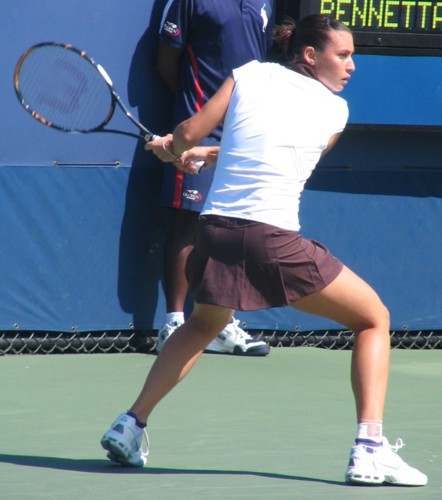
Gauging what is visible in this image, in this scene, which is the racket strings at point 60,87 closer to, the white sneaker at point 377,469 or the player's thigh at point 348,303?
the player's thigh at point 348,303

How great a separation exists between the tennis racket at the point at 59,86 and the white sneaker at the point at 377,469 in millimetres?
1737

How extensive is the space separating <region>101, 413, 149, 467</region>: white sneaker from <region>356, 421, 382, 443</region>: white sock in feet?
2.43

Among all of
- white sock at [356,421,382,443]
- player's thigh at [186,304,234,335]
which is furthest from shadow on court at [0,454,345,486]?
player's thigh at [186,304,234,335]

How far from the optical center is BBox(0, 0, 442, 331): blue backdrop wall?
6.75 meters

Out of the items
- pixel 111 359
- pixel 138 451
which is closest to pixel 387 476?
pixel 138 451

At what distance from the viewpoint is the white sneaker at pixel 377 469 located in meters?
4.27

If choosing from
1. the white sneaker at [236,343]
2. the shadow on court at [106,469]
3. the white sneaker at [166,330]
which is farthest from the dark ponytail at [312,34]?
the white sneaker at [236,343]

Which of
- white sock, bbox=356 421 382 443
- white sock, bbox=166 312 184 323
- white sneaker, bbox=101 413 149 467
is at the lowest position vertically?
white sock, bbox=166 312 184 323

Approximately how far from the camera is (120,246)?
23.0 ft

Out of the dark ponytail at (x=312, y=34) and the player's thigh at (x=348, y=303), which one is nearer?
the player's thigh at (x=348, y=303)

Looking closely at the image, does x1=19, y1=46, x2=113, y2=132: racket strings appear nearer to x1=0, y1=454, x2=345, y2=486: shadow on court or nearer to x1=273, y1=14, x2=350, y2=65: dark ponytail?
x1=273, y1=14, x2=350, y2=65: dark ponytail

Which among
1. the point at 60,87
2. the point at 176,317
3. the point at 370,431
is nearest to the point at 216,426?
the point at 370,431

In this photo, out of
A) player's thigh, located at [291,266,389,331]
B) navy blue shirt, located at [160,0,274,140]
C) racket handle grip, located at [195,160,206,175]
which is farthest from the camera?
navy blue shirt, located at [160,0,274,140]

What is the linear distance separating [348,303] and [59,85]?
1761 mm
